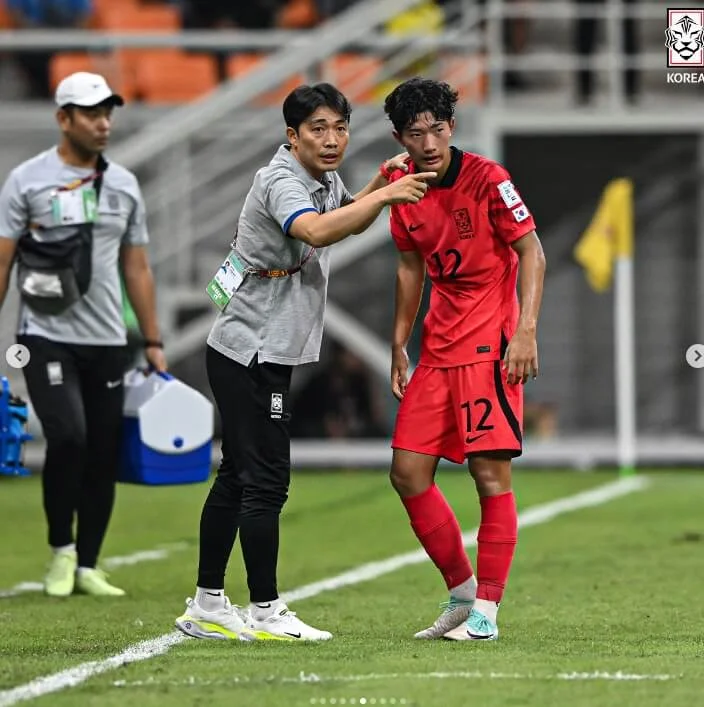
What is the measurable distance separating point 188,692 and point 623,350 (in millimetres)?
11680

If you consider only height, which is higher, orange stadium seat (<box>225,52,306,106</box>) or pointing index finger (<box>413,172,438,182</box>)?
orange stadium seat (<box>225,52,306,106</box>)

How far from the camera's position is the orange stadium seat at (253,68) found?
18.0 meters

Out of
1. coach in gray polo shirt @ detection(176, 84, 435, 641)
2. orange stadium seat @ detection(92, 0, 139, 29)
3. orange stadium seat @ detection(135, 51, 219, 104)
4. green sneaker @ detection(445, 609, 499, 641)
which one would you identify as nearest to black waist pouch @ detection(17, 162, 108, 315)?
coach in gray polo shirt @ detection(176, 84, 435, 641)

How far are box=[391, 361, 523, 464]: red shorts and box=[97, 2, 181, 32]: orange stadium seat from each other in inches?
534

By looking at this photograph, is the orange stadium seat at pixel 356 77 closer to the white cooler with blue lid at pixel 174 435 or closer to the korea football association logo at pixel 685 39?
the korea football association logo at pixel 685 39

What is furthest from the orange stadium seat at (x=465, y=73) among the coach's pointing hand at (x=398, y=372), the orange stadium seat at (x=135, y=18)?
the coach's pointing hand at (x=398, y=372)

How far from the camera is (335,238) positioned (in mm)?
6031

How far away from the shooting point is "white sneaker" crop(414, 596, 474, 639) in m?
6.41

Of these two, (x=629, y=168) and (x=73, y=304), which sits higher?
Answer: (x=629, y=168)

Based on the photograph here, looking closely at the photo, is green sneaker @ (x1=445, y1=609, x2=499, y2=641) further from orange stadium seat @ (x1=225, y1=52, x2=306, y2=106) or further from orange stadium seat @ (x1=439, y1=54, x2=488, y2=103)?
orange stadium seat @ (x1=225, y1=52, x2=306, y2=106)

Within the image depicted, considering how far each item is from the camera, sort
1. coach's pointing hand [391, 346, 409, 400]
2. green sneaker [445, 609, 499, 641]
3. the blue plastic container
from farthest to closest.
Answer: the blue plastic container → coach's pointing hand [391, 346, 409, 400] → green sneaker [445, 609, 499, 641]

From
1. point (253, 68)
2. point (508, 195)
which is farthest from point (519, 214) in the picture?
point (253, 68)

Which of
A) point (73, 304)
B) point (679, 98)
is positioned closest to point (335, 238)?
point (73, 304)

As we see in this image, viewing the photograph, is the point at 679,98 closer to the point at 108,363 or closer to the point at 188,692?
the point at 108,363
